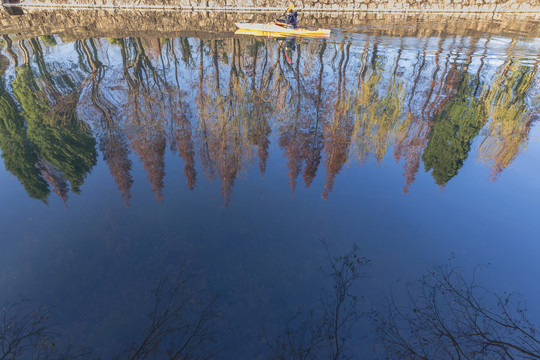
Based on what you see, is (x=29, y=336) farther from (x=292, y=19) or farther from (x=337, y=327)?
(x=292, y=19)

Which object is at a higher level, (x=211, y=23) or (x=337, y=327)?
(x=211, y=23)

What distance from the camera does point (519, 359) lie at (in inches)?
288

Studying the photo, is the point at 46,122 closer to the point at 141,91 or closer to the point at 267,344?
the point at 141,91

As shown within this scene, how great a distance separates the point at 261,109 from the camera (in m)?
19.3

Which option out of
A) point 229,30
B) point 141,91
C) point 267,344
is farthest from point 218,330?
point 229,30

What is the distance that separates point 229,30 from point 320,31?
13.8 metres

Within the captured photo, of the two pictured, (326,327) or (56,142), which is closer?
(326,327)

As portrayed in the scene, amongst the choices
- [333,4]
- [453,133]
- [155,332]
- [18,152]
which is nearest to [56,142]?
[18,152]

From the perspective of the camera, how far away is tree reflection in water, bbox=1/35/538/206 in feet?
47.1

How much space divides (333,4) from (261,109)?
44649mm

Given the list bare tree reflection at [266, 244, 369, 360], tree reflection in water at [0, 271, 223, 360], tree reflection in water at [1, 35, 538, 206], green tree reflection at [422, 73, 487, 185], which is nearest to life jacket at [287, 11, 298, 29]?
tree reflection in water at [1, 35, 538, 206]

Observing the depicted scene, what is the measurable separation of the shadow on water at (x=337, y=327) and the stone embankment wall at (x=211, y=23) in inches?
1362

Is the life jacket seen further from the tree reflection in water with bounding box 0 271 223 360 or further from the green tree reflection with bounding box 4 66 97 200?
the tree reflection in water with bounding box 0 271 223 360

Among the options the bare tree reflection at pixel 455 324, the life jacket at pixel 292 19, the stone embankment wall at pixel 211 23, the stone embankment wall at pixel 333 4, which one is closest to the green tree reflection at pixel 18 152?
the bare tree reflection at pixel 455 324
